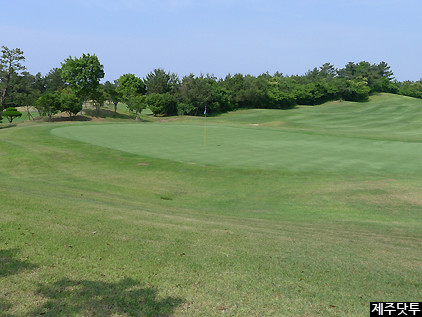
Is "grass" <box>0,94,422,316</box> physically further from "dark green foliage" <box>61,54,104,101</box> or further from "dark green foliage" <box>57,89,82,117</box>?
"dark green foliage" <box>61,54,104,101</box>

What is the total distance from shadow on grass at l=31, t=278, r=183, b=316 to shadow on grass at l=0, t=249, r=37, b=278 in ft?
2.71

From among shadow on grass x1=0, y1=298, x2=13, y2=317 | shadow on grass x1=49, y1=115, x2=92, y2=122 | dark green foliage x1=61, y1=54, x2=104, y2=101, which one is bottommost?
shadow on grass x1=0, y1=298, x2=13, y2=317

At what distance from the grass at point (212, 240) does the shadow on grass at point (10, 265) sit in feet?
0.11

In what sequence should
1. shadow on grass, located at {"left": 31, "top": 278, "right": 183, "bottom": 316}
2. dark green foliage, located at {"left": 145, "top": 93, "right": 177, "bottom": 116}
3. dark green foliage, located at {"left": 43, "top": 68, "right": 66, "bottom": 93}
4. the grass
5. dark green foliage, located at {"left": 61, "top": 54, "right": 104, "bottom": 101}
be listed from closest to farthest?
shadow on grass, located at {"left": 31, "top": 278, "right": 183, "bottom": 316}
the grass
dark green foliage, located at {"left": 61, "top": 54, "right": 104, "bottom": 101}
dark green foliage, located at {"left": 145, "top": 93, "right": 177, "bottom": 116}
dark green foliage, located at {"left": 43, "top": 68, "right": 66, "bottom": 93}

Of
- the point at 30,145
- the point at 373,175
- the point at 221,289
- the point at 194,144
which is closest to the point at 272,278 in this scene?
the point at 221,289

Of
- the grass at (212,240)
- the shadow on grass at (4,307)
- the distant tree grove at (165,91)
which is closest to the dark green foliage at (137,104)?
the distant tree grove at (165,91)

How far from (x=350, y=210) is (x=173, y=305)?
41.7 ft

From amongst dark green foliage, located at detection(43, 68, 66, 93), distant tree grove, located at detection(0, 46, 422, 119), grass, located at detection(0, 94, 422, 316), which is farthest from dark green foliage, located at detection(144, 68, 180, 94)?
grass, located at detection(0, 94, 422, 316)

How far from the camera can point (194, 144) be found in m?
34.4

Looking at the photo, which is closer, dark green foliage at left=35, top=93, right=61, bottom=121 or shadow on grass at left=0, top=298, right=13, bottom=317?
shadow on grass at left=0, top=298, right=13, bottom=317

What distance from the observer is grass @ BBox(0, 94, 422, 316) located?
5641 mm

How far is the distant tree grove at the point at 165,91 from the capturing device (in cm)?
7319

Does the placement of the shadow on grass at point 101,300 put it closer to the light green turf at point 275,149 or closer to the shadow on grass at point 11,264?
the shadow on grass at point 11,264

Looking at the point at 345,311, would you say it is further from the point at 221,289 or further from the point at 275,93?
the point at 275,93
